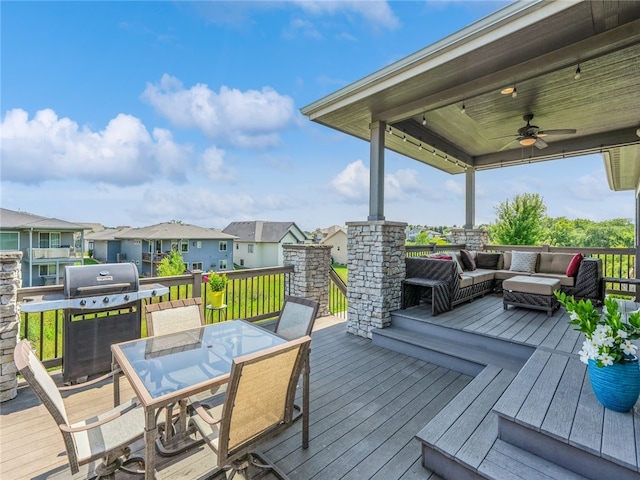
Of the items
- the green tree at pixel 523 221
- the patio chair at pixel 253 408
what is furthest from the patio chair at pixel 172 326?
the green tree at pixel 523 221

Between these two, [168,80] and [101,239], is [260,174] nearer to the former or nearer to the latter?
[168,80]

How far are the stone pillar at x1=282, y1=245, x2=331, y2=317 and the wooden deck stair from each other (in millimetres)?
3202

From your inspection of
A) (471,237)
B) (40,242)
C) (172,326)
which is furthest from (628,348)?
(40,242)

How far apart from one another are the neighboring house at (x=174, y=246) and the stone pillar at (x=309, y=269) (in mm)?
15717

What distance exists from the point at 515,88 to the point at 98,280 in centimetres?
594

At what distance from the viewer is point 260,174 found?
845 inches

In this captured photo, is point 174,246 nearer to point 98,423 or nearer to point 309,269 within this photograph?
point 309,269

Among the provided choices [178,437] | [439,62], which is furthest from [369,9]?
[178,437]

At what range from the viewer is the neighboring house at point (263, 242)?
25078mm

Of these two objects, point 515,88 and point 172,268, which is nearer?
point 515,88

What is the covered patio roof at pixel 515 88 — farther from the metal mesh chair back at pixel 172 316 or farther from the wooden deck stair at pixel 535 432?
the metal mesh chair back at pixel 172 316

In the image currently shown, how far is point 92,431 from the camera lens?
76.4 inches

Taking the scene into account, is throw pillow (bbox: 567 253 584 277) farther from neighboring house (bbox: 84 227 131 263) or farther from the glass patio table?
neighboring house (bbox: 84 227 131 263)

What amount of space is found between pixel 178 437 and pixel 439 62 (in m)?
4.58
